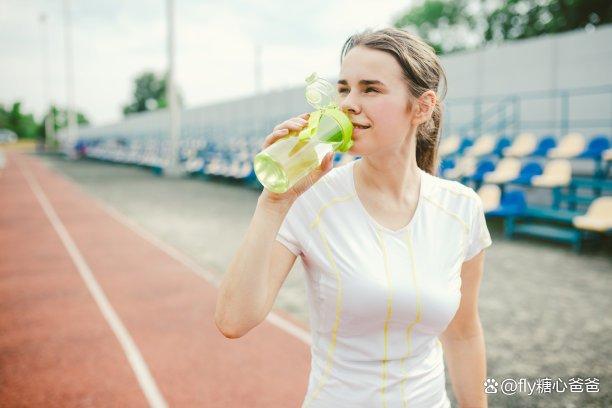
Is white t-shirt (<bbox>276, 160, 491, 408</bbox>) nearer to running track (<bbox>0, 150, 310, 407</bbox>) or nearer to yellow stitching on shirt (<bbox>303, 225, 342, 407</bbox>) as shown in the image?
yellow stitching on shirt (<bbox>303, 225, 342, 407</bbox>)

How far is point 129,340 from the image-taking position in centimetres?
401

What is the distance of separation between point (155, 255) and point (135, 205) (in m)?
5.58

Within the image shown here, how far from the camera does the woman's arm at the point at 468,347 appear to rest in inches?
58.1

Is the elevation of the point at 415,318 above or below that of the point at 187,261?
above

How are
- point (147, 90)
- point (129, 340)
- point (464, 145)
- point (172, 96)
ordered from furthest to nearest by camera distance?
point (147, 90), point (172, 96), point (464, 145), point (129, 340)

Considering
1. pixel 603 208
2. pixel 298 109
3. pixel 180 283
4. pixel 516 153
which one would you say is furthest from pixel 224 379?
pixel 298 109

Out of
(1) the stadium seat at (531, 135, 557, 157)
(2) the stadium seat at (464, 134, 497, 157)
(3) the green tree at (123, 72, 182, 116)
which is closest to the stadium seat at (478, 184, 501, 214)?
(1) the stadium seat at (531, 135, 557, 157)

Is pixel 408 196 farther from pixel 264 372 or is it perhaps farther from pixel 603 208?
pixel 603 208

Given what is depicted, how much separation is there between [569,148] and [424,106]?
368 inches

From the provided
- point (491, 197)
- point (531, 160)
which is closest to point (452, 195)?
point (491, 197)

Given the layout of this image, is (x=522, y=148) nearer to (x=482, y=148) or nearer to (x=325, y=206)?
(x=482, y=148)

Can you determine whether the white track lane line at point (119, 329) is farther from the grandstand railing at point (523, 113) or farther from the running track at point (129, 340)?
the grandstand railing at point (523, 113)

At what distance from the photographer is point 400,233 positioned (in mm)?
1312

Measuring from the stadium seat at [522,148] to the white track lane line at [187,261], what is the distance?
284 inches
